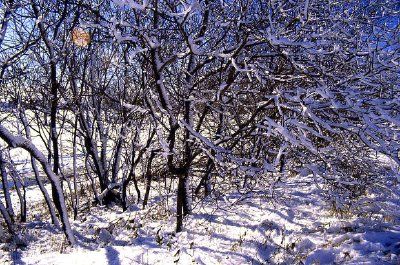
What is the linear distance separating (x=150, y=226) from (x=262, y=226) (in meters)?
2.11

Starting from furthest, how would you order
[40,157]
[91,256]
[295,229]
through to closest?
1. [295,229]
2. [40,157]
3. [91,256]

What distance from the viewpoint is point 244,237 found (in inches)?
224

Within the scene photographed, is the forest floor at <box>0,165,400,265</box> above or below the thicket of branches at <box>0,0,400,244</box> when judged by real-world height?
below

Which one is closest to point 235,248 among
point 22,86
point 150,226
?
point 150,226

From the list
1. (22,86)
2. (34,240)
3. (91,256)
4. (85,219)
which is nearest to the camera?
(91,256)

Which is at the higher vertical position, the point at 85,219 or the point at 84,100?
the point at 84,100

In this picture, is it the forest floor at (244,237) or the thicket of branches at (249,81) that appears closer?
the thicket of branches at (249,81)

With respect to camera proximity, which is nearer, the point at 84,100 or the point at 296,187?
the point at 296,187

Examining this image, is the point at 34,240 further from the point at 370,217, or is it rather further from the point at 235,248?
the point at 370,217

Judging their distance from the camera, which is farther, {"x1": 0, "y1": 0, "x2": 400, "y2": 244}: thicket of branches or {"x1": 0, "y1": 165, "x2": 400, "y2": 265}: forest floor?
{"x1": 0, "y1": 165, "x2": 400, "y2": 265}: forest floor

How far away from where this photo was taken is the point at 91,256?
181 inches

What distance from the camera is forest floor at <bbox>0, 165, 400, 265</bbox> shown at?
455cm

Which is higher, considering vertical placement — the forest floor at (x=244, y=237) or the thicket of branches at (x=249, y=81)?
the thicket of branches at (x=249, y=81)

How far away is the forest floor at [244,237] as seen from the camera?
4.55 metres
